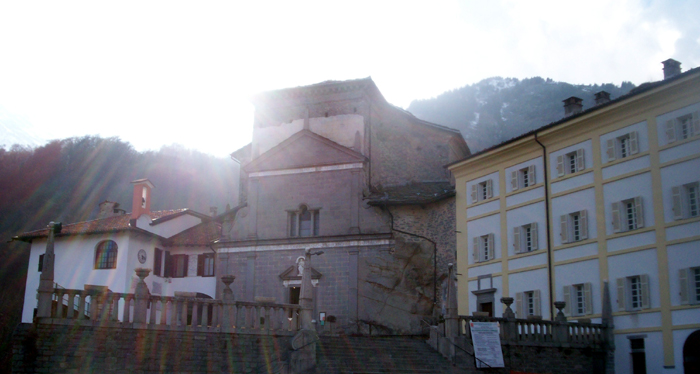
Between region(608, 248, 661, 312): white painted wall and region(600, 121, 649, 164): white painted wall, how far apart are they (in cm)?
400

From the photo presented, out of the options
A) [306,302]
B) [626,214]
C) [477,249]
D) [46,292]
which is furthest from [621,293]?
[46,292]

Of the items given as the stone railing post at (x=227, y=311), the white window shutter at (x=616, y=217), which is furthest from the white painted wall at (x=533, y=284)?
the stone railing post at (x=227, y=311)

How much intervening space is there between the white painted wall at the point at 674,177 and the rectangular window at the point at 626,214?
111 cm

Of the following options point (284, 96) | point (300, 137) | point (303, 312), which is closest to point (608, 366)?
point (303, 312)

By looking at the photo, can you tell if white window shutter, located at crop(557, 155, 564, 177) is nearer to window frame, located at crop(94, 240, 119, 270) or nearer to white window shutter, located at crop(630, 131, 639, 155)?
white window shutter, located at crop(630, 131, 639, 155)

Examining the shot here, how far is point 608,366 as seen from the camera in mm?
27344

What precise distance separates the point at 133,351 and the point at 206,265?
2300 centimetres

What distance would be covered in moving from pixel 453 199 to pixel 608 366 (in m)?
12.9

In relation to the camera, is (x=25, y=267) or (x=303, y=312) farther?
(x=25, y=267)

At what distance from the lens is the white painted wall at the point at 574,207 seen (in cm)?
2930

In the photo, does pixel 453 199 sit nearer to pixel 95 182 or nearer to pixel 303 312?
pixel 303 312

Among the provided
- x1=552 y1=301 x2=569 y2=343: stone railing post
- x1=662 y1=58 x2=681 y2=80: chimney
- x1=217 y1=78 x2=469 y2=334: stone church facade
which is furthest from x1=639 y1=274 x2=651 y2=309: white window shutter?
x1=217 y1=78 x2=469 y2=334: stone church facade

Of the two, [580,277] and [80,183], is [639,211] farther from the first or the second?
[80,183]

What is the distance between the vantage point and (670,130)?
2680 cm
